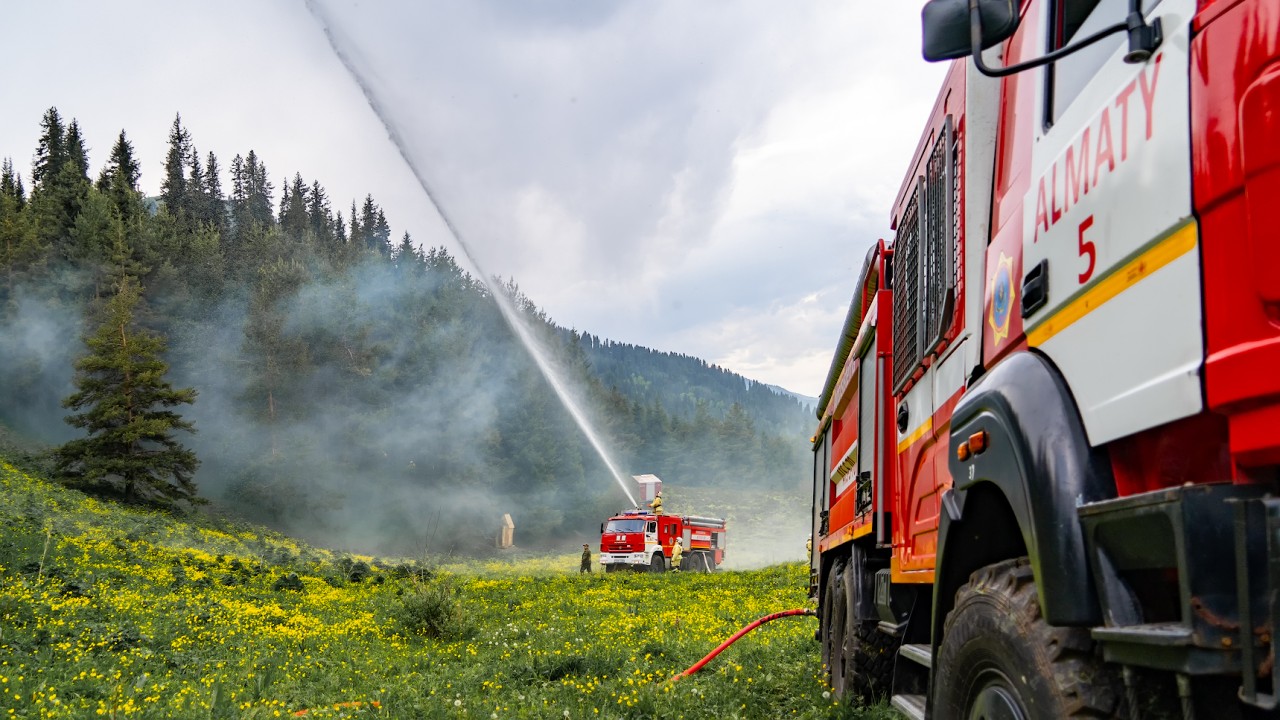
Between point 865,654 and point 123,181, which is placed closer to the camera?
point 865,654

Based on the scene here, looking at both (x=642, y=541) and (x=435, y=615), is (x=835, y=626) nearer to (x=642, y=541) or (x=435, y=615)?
Answer: (x=435, y=615)

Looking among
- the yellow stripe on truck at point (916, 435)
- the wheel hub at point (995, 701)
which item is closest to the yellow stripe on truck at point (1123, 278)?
the wheel hub at point (995, 701)

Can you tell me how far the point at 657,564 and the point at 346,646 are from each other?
73.4 feet

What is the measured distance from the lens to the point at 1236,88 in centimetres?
165

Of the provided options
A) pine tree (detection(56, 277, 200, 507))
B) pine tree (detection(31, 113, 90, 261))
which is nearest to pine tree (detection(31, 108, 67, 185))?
pine tree (detection(31, 113, 90, 261))

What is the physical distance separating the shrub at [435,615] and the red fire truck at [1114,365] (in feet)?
35.9

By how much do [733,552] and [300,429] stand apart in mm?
30122

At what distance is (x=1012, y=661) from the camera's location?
239 cm

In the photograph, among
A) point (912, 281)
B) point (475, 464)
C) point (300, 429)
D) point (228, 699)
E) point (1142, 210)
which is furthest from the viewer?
point (475, 464)

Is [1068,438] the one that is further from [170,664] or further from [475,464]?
[475,464]

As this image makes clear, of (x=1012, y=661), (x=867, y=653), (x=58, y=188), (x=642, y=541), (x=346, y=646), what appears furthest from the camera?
(x=58, y=188)

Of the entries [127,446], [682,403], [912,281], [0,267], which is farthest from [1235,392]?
[682,403]

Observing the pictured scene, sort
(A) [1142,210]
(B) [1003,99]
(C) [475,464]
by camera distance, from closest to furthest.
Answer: (A) [1142,210], (B) [1003,99], (C) [475,464]

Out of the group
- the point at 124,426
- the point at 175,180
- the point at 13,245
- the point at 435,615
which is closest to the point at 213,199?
the point at 175,180
